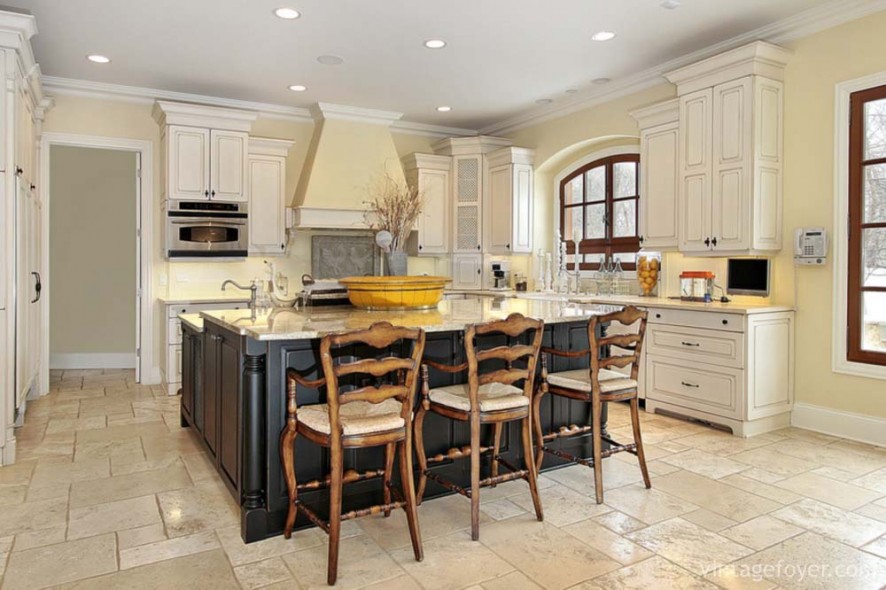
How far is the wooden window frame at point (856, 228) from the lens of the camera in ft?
13.7

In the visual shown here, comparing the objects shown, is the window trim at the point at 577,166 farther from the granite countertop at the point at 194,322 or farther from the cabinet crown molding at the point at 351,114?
the granite countertop at the point at 194,322

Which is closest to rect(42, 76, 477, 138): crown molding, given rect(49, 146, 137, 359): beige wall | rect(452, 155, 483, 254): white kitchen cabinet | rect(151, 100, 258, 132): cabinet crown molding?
rect(151, 100, 258, 132): cabinet crown molding

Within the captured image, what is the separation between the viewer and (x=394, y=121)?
7250 millimetres

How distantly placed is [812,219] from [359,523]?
12.4 feet

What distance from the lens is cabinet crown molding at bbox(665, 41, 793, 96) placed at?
447 cm

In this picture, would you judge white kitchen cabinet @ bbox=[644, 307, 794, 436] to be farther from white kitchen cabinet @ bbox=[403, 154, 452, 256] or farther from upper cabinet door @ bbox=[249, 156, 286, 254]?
upper cabinet door @ bbox=[249, 156, 286, 254]

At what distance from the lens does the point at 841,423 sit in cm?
431

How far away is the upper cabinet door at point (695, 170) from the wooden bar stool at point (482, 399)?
2.63 meters

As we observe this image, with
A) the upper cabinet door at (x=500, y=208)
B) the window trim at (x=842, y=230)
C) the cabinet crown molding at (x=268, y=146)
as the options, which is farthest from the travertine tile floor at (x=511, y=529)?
the upper cabinet door at (x=500, y=208)

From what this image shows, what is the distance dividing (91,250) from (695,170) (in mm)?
6975

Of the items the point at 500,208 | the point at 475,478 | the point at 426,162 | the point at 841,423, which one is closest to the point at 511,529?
the point at 475,478

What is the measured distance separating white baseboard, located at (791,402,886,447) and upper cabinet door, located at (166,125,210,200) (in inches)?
218

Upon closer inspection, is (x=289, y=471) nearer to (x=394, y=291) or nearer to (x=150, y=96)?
(x=394, y=291)

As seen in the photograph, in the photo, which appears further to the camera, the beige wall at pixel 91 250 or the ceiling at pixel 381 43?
the beige wall at pixel 91 250
